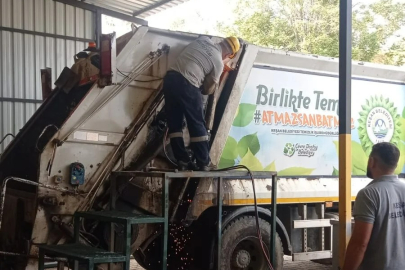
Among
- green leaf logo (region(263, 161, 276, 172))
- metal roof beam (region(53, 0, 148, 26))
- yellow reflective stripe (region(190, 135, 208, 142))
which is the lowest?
green leaf logo (region(263, 161, 276, 172))

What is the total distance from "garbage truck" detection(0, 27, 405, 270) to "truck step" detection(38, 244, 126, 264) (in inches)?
13.9

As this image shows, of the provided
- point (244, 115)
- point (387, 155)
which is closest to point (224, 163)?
point (244, 115)

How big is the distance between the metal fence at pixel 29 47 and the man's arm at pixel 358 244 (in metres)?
8.60

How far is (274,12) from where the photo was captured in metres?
19.7

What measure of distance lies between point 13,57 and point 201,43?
6.65 meters

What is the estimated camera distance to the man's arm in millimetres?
2977

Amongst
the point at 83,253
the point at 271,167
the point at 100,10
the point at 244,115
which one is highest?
the point at 100,10

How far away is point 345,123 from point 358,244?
1.77m

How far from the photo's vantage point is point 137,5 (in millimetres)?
11883

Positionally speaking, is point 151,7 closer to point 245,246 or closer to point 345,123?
point 245,246

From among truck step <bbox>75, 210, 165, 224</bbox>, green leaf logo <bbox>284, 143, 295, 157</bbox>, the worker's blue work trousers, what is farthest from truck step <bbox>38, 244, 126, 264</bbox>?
green leaf logo <bbox>284, 143, 295, 157</bbox>

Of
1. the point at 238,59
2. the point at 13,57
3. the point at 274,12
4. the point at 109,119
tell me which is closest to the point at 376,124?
the point at 238,59

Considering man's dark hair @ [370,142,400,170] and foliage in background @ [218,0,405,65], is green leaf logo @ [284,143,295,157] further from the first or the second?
foliage in background @ [218,0,405,65]

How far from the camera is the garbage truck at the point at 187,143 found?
456 cm
